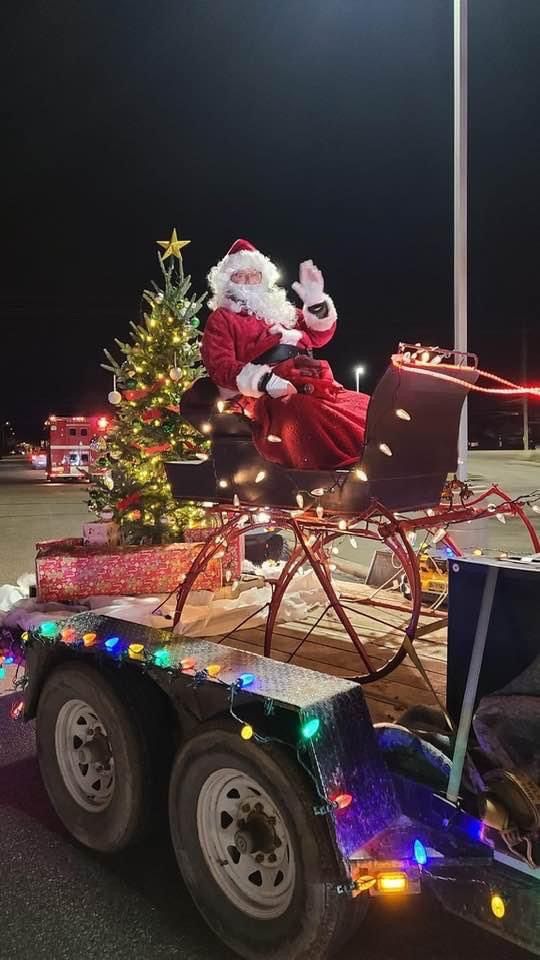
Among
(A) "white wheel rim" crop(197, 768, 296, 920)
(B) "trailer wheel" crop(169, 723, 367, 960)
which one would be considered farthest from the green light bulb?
(A) "white wheel rim" crop(197, 768, 296, 920)

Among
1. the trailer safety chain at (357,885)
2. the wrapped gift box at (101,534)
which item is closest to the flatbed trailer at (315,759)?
the trailer safety chain at (357,885)

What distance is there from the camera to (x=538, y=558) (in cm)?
269

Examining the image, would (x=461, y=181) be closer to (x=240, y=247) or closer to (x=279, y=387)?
(x=240, y=247)

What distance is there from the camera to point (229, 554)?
269 inches

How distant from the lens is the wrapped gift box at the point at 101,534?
704cm

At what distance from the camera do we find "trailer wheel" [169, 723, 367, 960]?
2.23m

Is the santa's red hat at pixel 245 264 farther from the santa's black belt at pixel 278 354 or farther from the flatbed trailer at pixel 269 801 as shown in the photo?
the flatbed trailer at pixel 269 801

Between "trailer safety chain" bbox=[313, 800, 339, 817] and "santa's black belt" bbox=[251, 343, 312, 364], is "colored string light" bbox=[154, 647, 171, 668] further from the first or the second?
"santa's black belt" bbox=[251, 343, 312, 364]

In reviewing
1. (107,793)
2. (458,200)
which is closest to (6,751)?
(107,793)

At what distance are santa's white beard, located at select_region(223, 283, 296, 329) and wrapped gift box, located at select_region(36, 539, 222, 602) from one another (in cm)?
276

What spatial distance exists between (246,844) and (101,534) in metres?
4.89

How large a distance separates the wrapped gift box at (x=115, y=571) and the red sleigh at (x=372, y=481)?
86.4 inches

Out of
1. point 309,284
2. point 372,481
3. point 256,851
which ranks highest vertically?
point 309,284

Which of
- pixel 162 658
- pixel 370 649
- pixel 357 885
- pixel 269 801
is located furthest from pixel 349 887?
pixel 370 649
